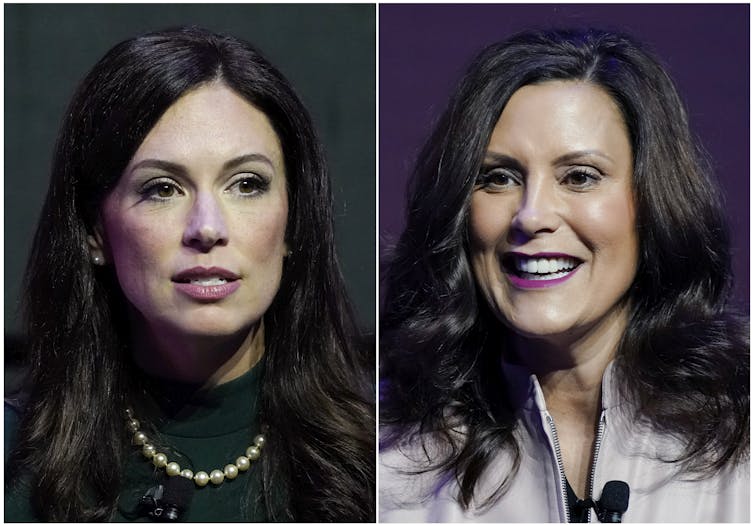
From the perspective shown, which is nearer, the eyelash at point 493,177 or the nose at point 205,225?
the nose at point 205,225

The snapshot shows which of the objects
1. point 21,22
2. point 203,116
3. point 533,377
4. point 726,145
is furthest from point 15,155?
point 726,145

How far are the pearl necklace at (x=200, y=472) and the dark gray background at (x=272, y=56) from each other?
18.8 inches

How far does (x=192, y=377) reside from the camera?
3.13 m

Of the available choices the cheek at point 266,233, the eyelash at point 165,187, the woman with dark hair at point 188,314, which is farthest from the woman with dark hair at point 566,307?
the eyelash at point 165,187

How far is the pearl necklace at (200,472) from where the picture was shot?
3094 mm

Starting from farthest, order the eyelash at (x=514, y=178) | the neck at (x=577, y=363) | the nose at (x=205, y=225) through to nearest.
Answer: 1. the neck at (x=577, y=363)
2. the eyelash at (x=514, y=178)
3. the nose at (x=205, y=225)

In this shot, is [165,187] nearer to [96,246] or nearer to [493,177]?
[96,246]

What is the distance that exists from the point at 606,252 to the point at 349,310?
0.71 meters

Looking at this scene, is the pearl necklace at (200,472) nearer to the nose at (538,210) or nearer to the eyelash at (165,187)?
the eyelash at (165,187)

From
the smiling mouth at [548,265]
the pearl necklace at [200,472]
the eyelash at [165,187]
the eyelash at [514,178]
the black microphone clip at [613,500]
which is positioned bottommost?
the black microphone clip at [613,500]

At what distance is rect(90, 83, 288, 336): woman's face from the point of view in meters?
3.00

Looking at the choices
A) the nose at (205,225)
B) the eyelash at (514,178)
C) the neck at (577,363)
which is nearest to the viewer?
the nose at (205,225)

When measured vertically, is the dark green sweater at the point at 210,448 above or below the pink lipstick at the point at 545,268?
below

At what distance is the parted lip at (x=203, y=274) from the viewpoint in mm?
3020
